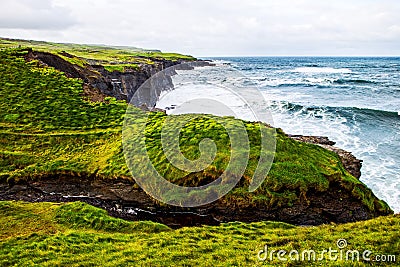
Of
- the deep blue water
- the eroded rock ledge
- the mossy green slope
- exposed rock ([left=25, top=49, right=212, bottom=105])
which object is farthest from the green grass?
exposed rock ([left=25, top=49, right=212, bottom=105])

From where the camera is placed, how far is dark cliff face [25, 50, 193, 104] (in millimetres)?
32188

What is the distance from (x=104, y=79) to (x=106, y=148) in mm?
19716

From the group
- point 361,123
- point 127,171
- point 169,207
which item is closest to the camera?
point 169,207

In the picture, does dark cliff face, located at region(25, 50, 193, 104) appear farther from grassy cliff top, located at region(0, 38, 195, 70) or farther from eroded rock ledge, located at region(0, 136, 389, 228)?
eroded rock ledge, located at region(0, 136, 389, 228)

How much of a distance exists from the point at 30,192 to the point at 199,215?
8.40 metres

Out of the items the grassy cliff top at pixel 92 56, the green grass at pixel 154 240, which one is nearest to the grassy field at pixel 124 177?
the green grass at pixel 154 240

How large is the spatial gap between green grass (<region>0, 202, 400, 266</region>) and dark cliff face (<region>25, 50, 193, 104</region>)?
1520 centimetres

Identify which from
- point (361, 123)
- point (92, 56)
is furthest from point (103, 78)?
point (92, 56)

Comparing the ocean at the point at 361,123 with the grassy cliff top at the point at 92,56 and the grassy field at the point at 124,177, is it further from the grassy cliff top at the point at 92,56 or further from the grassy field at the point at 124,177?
the grassy cliff top at the point at 92,56

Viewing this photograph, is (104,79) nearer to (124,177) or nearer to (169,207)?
(124,177)

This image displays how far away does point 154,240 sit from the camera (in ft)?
35.7

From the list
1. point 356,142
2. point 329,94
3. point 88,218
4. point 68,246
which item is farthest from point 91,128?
point 329,94

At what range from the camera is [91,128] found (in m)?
21.5

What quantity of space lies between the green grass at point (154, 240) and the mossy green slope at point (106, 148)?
322cm
